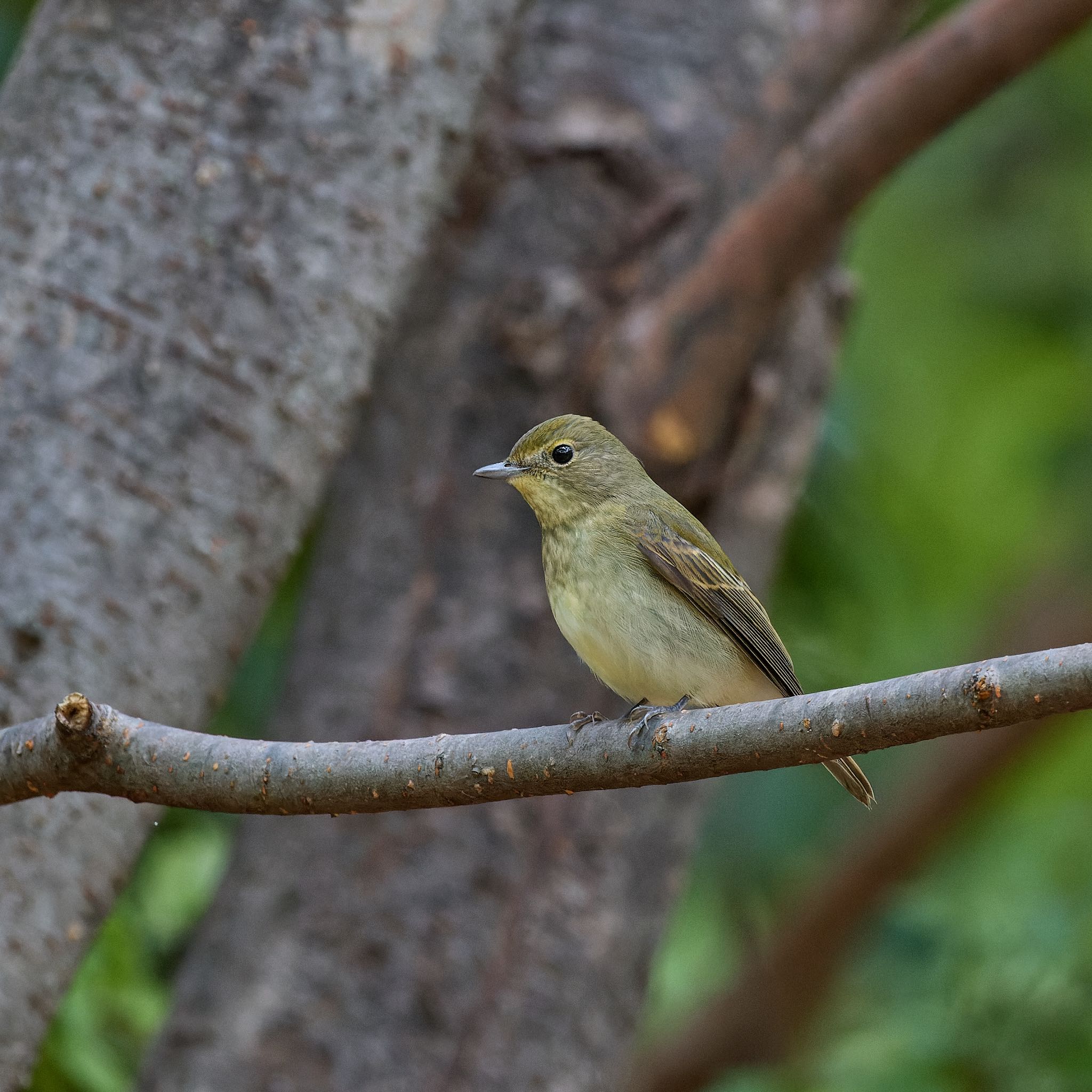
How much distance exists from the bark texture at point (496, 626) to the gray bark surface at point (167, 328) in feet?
2.88

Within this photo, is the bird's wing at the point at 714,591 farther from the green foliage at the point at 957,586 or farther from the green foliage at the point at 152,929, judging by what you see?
the green foliage at the point at 152,929

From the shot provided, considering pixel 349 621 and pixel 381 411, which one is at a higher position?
pixel 381 411

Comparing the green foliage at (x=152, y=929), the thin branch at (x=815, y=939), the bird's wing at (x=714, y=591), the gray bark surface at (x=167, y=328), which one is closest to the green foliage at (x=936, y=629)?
Answer: the green foliage at (x=152, y=929)

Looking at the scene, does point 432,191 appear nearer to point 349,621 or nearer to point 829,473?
point 349,621

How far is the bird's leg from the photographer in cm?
242

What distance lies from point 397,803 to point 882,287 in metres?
6.98

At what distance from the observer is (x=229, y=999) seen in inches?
176

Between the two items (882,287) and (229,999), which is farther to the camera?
(882,287)

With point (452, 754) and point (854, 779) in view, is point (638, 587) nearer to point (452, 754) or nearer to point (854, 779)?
point (854, 779)

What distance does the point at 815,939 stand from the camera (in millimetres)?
6617

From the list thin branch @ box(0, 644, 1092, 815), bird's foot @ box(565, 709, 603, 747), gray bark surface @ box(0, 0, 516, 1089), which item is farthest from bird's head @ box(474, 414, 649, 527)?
thin branch @ box(0, 644, 1092, 815)

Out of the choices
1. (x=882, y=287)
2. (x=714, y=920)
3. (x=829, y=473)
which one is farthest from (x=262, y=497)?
(x=882, y=287)

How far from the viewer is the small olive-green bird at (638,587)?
3.62 metres

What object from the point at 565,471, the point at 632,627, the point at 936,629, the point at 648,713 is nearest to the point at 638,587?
the point at 632,627
